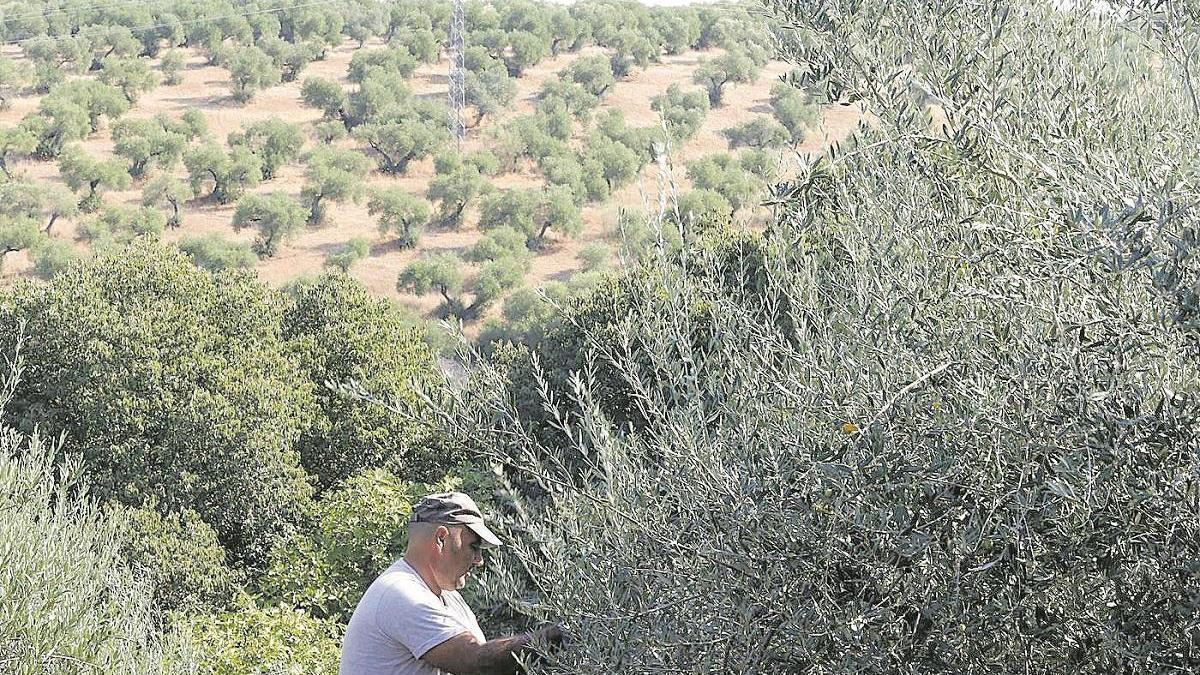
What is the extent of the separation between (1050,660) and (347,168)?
87.1 meters

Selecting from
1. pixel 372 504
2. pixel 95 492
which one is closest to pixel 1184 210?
pixel 372 504

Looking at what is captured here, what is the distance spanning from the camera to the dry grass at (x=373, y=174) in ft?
248

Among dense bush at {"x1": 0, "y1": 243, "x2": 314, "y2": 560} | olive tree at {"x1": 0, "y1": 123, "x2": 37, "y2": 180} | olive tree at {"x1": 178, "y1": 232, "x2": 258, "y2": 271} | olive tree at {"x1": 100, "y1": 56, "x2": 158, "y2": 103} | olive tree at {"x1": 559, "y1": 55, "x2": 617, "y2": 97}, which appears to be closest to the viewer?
dense bush at {"x1": 0, "y1": 243, "x2": 314, "y2": 560}

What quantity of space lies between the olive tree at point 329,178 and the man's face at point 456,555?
7791cm

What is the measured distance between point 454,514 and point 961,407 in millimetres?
2158

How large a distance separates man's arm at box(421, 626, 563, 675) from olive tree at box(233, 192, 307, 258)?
73.0m

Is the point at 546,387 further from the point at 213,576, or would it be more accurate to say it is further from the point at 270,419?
the point at 270,419

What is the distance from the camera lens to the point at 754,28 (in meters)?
3.60

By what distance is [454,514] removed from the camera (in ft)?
14.5

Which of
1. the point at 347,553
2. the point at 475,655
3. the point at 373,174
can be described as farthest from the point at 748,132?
the point at 475,655

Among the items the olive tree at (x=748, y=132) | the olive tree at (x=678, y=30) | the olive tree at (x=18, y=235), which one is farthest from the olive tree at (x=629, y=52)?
the olive tree at (x=18, y=235)

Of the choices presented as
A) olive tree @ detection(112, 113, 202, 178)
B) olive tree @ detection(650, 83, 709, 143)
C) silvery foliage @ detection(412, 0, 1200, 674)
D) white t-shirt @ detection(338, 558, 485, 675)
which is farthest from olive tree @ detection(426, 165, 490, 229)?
silvery foliage @ detection(412, 0, 1200, 674)

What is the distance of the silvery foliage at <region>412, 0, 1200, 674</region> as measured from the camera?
2.50 m

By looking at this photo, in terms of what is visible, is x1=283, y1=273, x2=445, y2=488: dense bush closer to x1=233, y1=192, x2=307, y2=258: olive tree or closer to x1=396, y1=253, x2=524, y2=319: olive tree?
x1=396, y1=253, x2=524, y2=319: olive tree
